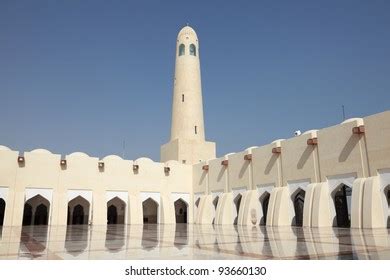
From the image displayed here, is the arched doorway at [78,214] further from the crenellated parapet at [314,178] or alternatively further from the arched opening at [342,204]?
the arched opening at [342,204]

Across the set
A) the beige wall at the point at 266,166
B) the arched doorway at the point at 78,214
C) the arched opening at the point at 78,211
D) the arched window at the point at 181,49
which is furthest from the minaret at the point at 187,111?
the beige wall at the point at 266,166

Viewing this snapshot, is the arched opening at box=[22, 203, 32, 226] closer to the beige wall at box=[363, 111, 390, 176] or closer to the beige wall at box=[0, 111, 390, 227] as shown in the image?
the beige wall at box=[0, 111, 390, 227]

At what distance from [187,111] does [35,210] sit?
41.1 feet

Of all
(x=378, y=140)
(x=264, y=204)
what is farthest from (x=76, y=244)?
(x=264, y=204)

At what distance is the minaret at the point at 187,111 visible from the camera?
25722mm

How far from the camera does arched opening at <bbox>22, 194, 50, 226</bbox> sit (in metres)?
22.7

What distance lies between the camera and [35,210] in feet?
76.0

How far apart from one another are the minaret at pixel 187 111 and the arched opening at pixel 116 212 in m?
4.89

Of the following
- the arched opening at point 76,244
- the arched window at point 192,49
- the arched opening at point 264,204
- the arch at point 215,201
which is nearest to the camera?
the arched opening at point 76,244

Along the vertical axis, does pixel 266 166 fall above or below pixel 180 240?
above

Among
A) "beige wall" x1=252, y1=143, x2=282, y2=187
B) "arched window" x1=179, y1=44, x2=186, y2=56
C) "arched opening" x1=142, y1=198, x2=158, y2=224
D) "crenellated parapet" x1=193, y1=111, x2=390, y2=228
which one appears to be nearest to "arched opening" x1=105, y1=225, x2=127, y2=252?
"crenellated parapet" x1=193, y1=111, x2=390, y2=228

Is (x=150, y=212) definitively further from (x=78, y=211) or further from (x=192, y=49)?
(x=192, y=49)

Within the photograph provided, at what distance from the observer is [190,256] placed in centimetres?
555
